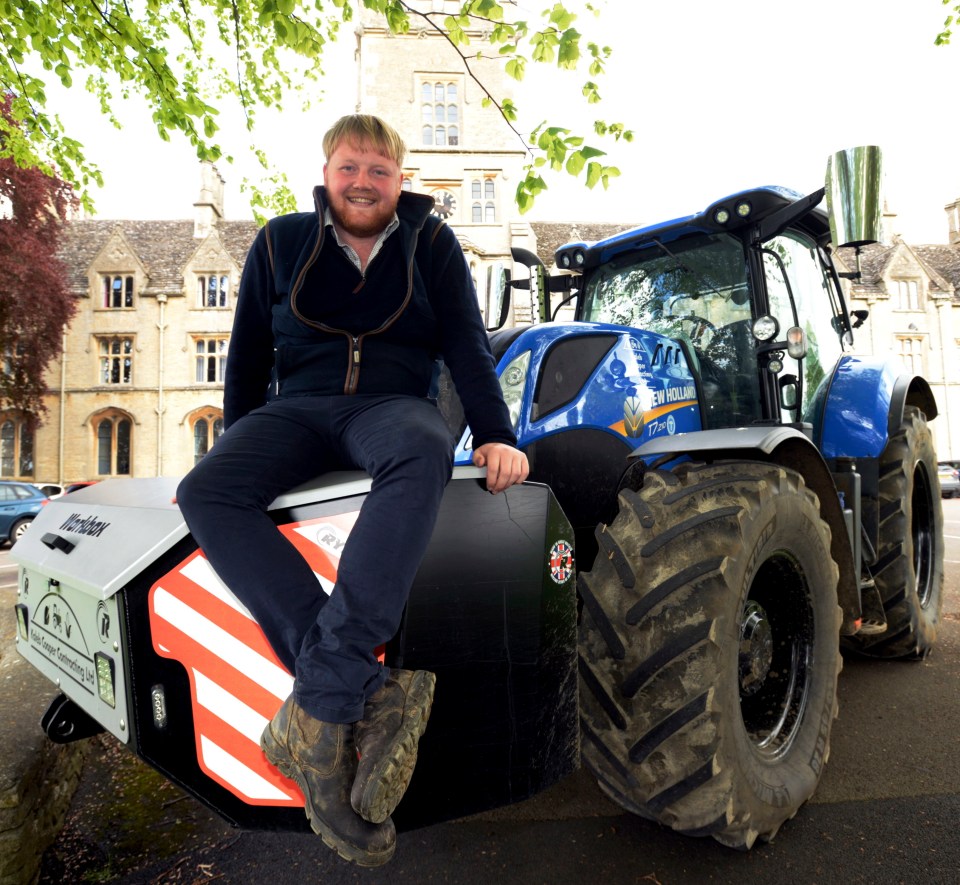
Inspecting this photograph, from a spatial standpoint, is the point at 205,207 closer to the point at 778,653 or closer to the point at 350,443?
the point at 350,443

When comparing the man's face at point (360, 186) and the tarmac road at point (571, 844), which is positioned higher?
the man's face at point (360, 186)

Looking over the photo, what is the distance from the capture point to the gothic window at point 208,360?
28938 mm

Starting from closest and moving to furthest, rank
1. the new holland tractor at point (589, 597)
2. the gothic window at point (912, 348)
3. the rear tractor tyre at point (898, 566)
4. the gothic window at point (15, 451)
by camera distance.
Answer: the new holland tractor at point (589, 597) → the rear tractor tyre at point (898, 566) → the gothic window at point (15, 451) → the gothic window at point (912, 348)

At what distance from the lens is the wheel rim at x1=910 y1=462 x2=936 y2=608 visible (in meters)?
4.50

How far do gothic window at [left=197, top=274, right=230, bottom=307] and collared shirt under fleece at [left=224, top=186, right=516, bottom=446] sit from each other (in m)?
29.5

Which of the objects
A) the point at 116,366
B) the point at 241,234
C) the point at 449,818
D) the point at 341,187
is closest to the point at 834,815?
the point at 449,818

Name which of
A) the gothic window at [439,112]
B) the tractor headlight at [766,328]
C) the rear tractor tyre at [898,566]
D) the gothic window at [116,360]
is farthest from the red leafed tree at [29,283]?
the rear tractor tyre at [898,566]

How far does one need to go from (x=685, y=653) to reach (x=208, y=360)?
2998 centimetres

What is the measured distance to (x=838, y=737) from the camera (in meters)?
2.92

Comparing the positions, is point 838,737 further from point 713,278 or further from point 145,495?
point 145,495

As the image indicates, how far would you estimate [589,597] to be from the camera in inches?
78.0

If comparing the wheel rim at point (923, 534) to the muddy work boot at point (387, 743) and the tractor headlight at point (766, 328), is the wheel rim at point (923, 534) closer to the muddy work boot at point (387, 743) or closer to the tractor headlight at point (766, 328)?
the tractor headlight at point (766, 328)

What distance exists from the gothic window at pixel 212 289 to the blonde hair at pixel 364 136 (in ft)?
96.8

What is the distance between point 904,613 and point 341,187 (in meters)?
3.64
